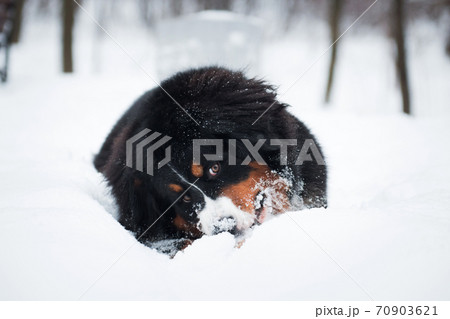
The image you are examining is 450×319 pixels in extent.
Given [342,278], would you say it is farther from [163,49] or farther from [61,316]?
[163,49]

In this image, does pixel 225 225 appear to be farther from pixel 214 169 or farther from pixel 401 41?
pixel 401 41

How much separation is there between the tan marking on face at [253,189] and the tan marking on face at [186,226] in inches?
18.1

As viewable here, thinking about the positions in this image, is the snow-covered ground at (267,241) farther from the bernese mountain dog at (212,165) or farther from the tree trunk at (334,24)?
the tree trunk at (334,24)

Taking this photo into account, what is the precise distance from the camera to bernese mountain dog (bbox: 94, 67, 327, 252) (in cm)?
239

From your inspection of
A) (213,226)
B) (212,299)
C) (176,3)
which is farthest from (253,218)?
(176,3)

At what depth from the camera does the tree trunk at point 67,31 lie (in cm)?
856

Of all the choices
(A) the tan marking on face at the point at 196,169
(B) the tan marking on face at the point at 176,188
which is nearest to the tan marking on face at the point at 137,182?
(B) the tan marking on face at the point at 176,188

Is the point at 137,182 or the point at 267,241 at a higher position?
the point at 137,182

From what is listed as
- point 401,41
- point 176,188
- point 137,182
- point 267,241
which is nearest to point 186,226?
point 176,188

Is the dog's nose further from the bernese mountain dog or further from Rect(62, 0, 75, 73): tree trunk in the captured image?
Rect(62, 0, 75, 73): tree trunk

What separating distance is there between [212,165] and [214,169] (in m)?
0.03

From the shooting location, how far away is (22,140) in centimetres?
448

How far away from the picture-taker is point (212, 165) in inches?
94.3

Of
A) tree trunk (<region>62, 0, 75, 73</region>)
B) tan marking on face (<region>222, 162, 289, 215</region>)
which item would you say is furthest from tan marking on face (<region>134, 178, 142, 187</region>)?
tree trunk (<region>62, 0, 75, 73</region>)
